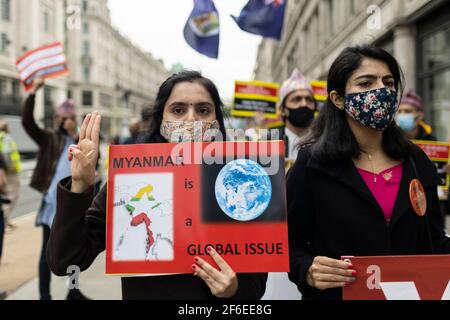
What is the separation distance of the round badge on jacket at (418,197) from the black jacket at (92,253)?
711 millimetres

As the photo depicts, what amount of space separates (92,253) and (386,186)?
1262 millimetres

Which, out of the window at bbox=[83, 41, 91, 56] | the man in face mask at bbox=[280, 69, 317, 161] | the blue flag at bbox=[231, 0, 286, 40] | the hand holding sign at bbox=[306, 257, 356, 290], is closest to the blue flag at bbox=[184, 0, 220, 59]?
the blue flag at bbox=[231, 0, 286, 40]

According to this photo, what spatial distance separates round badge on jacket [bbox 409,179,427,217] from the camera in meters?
1.77

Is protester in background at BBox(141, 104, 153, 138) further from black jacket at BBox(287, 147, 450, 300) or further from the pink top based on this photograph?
the pink top

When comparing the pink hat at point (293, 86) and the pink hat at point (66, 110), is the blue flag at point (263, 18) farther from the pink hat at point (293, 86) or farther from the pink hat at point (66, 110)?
the pink hat at point (66, 110)

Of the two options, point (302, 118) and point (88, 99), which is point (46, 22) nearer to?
point (302, 118)

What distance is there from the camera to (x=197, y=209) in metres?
1.57

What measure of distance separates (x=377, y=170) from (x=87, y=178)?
4.09 ft

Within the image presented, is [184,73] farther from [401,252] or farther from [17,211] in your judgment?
[17,211]

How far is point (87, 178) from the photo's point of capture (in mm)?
1586

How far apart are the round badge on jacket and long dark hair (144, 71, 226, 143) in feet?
2.78

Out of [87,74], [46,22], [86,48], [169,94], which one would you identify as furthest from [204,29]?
[87,74]

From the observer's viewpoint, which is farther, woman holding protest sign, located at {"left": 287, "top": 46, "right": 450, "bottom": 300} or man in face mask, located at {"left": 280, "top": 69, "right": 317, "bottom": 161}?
man in face mask, located at {"left": 280, "top": 69, "right": 317, "bottom": 161}
